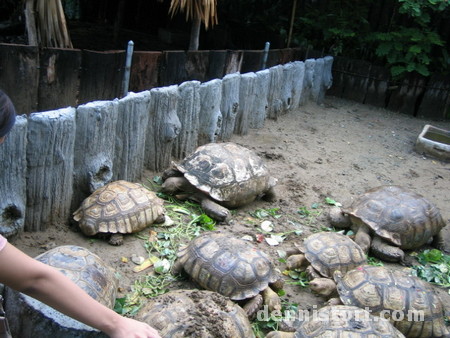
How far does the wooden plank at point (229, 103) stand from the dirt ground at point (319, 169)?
336mm

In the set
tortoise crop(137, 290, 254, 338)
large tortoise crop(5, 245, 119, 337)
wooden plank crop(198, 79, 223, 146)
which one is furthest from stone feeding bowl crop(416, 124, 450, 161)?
large tortoise crop(5, 245, 119, 337)

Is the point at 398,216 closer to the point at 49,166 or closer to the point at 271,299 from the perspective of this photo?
the point at 271,299

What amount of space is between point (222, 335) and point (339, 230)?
115 inches

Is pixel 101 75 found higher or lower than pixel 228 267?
higher

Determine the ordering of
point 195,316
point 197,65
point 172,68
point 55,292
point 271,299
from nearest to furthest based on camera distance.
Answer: point 55,292, point 195,316, point 271,299, point 172,68, point 197,65

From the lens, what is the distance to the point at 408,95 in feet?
35.9

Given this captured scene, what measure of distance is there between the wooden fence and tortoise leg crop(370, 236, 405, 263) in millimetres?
2641

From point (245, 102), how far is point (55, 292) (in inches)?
242

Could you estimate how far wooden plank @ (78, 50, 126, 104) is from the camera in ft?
16.1

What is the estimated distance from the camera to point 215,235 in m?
4.00

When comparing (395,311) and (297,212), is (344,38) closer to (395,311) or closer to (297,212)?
(297,212)

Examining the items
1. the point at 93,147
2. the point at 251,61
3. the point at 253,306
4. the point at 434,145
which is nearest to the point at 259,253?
the point at 253,306

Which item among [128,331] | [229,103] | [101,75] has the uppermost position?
[101,75]

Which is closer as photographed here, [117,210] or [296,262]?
[117,210]
